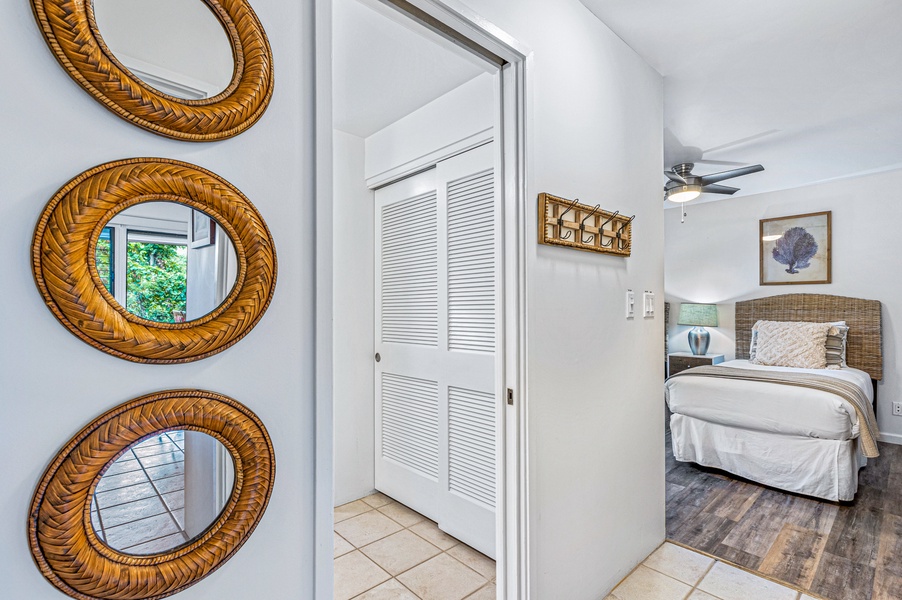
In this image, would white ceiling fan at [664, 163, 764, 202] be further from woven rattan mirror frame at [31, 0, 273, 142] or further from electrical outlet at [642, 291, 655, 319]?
woven rattan mirror frame at [31, 0, 273, 142]

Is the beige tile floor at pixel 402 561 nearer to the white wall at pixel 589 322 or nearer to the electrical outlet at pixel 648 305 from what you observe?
the white wall at pixel 589 322

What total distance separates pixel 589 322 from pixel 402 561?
4.77 ft

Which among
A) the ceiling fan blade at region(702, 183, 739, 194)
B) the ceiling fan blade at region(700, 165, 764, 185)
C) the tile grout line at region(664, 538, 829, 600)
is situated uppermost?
the ceiling fan blade at region(700, 165, 764, 185)

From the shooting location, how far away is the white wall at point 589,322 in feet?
5.24

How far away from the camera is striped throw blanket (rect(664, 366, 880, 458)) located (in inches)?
112

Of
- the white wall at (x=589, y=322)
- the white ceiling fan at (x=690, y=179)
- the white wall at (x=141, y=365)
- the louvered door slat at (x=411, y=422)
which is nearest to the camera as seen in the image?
the white wall at (x=141, y=365)

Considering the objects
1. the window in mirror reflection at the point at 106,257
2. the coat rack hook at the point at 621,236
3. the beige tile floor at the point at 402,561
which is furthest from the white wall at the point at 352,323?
the window in mirror reflection at the point at 106,257

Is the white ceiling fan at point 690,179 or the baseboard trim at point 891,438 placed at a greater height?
the white ceiling fan at point 690,179

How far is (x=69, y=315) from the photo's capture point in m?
0.69

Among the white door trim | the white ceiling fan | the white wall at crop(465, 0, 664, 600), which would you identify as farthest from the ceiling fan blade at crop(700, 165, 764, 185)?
the white door trim

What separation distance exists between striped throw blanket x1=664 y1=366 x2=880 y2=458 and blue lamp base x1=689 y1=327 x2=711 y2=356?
1471 mm

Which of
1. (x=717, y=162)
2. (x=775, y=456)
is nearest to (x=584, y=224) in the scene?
(x=775, y=456)

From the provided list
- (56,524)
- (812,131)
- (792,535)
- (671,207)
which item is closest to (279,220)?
(56,524)

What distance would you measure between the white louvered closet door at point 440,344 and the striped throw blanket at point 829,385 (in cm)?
208
